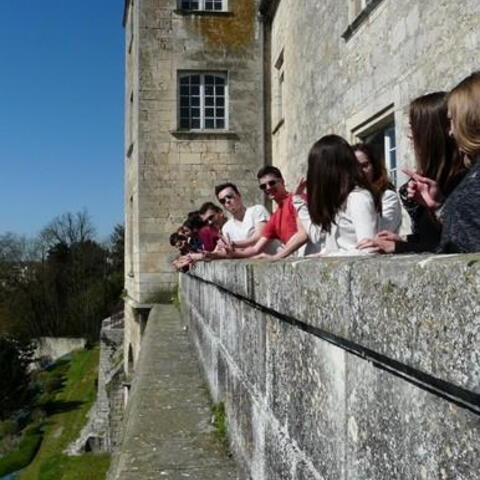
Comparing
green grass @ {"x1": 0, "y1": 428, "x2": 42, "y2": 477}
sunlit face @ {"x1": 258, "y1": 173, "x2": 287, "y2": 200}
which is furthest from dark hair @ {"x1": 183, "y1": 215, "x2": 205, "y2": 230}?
green grass @ {"x1": 0, "y1": 428, "x2": 42, "y2": 477}

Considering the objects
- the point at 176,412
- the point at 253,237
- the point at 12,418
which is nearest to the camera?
the point at 176,412

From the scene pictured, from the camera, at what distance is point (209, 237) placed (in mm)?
7992

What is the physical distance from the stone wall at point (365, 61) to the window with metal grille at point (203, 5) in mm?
2995

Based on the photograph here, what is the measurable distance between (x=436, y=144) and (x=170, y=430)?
2.17m

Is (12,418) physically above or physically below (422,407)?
below

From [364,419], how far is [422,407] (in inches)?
12.3

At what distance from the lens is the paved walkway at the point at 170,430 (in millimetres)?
3146

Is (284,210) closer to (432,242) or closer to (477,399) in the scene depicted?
(432,242)

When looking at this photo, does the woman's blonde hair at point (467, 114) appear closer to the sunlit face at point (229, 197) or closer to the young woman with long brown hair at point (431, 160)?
the young woman with long brown hair at point (431, 160)

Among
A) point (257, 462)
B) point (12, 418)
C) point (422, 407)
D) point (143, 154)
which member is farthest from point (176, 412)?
point (12, 418)

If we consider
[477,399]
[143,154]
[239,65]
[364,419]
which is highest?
[239,65]

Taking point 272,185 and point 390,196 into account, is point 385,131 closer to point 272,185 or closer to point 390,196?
point 272,185

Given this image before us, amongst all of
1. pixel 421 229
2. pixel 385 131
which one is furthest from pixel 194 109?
pixel 421 229

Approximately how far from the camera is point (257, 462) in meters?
2.67
